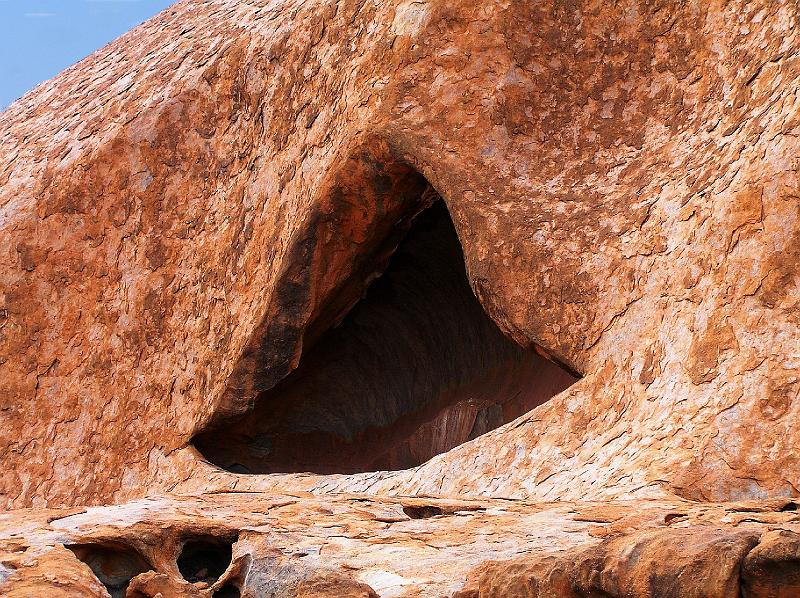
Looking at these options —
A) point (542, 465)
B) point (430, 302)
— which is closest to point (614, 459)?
point (542, 465)

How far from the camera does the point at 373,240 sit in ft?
26.2

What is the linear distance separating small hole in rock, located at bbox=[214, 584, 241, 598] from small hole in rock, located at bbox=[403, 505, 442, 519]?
0.86 m

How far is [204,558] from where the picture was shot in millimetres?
4398

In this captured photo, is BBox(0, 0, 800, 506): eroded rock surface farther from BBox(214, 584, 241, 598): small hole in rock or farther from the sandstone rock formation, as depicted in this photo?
BBox(214, 584, 241, 598): small hole in rock

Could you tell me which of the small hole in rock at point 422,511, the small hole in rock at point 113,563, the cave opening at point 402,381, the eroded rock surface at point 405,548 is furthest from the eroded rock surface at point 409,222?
the small hole in rock at point 113,563

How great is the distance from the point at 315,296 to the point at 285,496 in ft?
10.3

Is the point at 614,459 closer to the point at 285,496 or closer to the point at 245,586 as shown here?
the point at 285,496

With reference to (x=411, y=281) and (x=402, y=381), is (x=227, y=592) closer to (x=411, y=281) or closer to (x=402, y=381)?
(x=411, y=281)

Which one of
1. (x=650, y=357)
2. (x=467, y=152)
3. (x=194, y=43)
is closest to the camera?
(x=650, y=357)

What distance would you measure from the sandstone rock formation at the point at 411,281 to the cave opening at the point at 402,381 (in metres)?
0.03

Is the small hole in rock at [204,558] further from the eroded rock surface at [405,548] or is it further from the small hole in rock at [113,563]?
the small hole in rock at [113,563]

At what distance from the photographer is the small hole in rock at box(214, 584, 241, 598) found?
4.04 metres

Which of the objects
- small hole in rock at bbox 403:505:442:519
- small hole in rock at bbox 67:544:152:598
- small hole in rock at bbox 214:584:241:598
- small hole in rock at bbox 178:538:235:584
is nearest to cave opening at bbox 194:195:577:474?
small hole in rock at bbox 403:505:442:519

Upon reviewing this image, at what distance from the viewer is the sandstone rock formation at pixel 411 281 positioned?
4934mm
